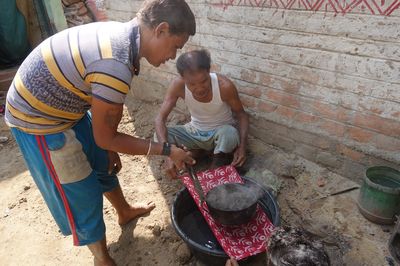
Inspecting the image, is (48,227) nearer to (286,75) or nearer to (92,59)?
(92,59)

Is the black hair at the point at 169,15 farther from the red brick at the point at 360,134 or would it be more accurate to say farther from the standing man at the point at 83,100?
the red brick at the point at 360,134

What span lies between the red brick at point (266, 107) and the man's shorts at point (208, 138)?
0.36 m

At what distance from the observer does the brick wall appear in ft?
8.04

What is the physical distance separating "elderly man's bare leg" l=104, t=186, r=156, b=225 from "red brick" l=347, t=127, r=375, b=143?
199 centimetres

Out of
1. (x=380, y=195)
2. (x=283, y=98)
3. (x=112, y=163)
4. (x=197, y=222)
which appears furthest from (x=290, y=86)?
(x=112, y=163)

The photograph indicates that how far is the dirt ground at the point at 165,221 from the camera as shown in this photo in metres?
2.62

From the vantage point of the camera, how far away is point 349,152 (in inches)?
116

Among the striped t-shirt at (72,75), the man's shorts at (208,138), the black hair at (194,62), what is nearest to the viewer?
the striped t-shirt at (72,75)

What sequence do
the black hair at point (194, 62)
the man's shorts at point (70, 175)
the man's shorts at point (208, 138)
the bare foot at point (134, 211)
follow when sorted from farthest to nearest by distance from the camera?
1. the man's shorts at point (208, 138)
2. the bare foot at point (134, 211)
3. the black hair at point (194, 62)
4. the man's shorts at point (70, 175)

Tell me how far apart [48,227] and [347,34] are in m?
3.25

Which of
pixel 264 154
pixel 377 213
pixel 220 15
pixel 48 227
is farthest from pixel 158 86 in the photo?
pixel 377 213

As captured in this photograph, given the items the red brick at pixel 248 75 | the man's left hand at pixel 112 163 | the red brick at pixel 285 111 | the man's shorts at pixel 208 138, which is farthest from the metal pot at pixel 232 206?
the red brick at pixel 248 75

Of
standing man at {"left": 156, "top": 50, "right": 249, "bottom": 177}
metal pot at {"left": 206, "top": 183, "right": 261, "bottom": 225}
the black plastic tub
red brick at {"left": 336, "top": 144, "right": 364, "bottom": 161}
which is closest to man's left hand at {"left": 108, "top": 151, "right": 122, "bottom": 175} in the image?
standing man at {"left": 156, "top": 50, "right": 249, "bottom": 177}

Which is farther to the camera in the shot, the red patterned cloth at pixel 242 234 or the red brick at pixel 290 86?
the red brick at pixel 290 86
